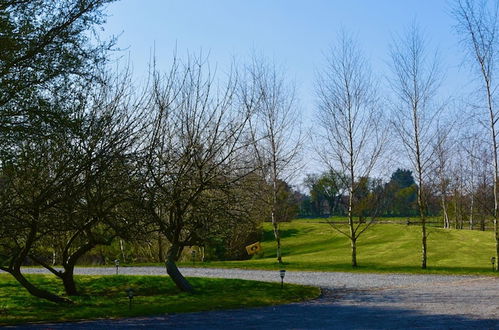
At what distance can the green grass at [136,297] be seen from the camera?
1373cm

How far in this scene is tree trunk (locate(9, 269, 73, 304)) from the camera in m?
16.0

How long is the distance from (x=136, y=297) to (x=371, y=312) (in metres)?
7.79

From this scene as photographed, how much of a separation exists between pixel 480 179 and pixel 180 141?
36449 mm

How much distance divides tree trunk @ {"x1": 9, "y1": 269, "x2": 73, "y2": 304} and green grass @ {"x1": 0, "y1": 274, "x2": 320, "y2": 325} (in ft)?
0.69

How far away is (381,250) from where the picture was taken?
39219 millimetres

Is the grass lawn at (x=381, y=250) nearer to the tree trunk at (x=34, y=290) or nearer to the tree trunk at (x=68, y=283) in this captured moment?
the tree trunk at (x=68, y=283)

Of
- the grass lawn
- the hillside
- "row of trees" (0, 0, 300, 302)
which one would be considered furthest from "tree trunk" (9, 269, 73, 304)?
the hillside

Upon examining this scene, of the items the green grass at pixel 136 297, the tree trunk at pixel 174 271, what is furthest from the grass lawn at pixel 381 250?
the tree trunk at pixel 174 271

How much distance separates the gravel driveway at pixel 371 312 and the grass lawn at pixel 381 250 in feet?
23.9

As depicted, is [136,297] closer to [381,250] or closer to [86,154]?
[86,154]

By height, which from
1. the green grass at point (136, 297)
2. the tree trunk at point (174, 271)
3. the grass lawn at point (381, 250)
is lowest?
the grass lawn at point (381, 250)

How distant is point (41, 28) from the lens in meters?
10.6

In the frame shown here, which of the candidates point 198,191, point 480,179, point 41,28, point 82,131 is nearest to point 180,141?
point 198,191

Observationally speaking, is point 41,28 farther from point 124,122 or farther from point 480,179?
point 480,179
